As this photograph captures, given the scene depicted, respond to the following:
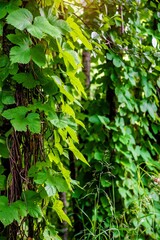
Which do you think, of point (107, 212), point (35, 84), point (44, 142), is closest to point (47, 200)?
point (44, 142)

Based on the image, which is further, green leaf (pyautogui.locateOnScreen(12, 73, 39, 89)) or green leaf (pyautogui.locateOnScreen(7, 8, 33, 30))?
green leaf (pyautogui.locateOnScreen(12, 73, 39, 89))

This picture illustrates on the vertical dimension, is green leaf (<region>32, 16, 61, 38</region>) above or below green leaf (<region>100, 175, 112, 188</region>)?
above

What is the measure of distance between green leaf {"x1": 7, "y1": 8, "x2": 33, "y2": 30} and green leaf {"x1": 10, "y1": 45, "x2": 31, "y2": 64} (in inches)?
2.9

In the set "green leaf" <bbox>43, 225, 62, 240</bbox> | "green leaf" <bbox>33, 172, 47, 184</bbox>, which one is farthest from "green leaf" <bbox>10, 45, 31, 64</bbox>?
"green leaf" <bbox>43, 225, 62, 240</bbox>

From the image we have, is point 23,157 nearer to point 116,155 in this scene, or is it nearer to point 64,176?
point 64,176

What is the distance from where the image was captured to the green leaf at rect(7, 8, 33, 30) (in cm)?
108

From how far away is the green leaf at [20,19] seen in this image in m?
1.08

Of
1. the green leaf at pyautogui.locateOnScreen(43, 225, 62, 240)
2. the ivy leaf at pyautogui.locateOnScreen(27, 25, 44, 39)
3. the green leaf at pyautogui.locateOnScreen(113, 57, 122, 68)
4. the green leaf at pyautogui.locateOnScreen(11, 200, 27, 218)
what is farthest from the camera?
the green leaf at pyautogui.locateOnScreen(113, 57, 122, 68)

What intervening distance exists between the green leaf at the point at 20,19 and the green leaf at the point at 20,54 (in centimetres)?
7

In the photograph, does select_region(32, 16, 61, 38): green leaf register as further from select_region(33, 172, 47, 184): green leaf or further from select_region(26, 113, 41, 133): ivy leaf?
select_region(33, 172, 47, 184): green leaf

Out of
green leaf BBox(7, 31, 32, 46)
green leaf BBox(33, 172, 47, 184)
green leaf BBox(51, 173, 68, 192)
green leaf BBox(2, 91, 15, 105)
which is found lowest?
green leaf BBox(51, 173, 68, 192)

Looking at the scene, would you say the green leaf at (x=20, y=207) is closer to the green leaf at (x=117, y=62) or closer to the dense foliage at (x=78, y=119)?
the dense foliage at (x=78, y=119)

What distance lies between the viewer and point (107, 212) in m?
2.24

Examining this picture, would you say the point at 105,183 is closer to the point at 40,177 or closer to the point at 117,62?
the point at 117,62
